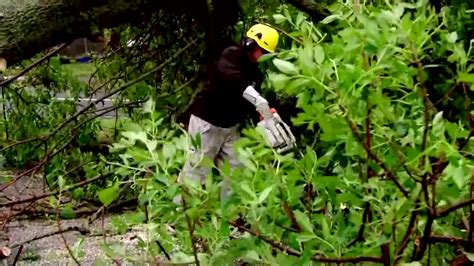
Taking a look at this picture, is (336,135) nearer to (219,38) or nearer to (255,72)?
(255,72)

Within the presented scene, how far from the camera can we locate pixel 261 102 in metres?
5.11

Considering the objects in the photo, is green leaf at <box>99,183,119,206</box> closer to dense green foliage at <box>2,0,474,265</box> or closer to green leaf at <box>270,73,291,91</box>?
dense green foliage at <box>2,0,474,265</box>

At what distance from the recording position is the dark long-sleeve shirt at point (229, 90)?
555 cm

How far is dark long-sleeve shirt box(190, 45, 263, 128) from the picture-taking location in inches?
219

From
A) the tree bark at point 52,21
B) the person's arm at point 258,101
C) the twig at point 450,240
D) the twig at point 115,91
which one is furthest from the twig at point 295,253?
the twig at point 115,91

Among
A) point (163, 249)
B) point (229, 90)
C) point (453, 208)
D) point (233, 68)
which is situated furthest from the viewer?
point (229, 90)

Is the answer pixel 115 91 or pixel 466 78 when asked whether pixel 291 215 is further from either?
pixel 115 91

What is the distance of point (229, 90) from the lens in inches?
226

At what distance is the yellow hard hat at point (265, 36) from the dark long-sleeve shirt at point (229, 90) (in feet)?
0.51

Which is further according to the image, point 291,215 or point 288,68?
point 291,215

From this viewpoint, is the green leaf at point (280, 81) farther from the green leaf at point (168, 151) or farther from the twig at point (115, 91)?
the twig at point (115, 91)

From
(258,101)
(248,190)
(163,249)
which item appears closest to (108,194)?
(248,190)

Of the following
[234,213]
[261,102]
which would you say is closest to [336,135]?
[234,213]

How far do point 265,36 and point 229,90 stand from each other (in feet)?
1.77
